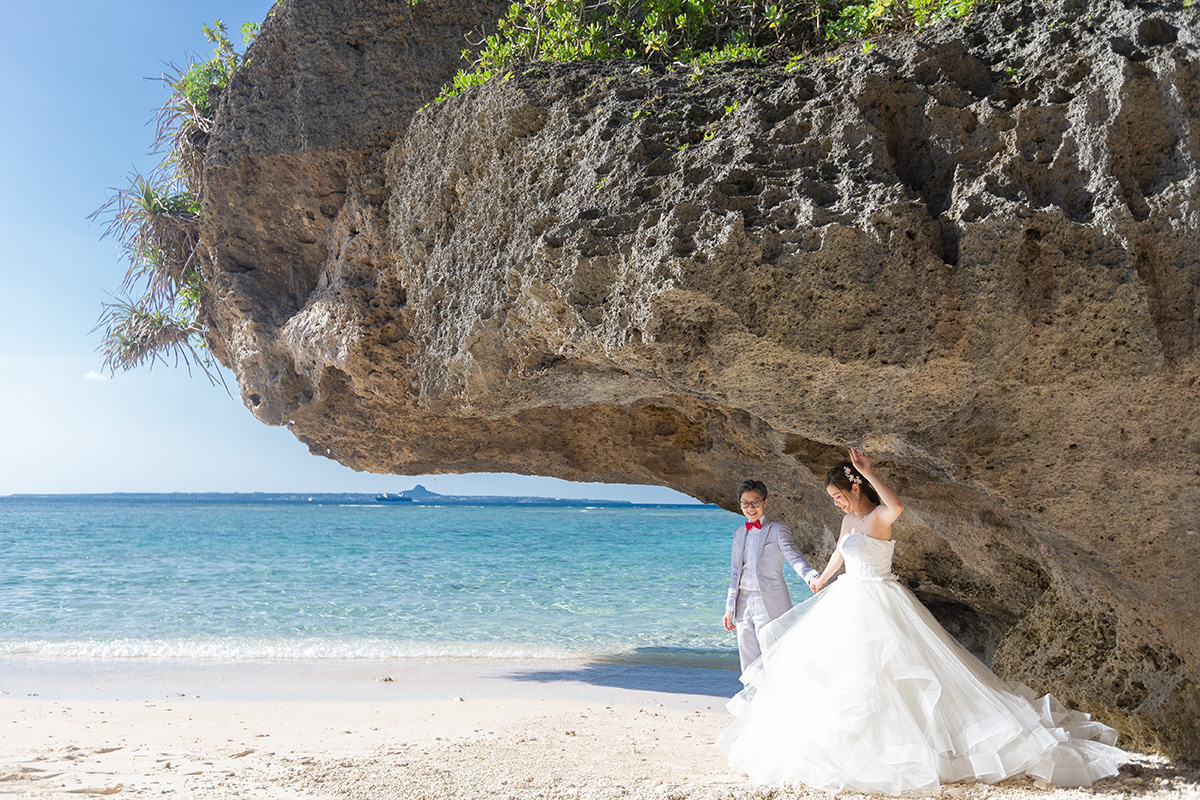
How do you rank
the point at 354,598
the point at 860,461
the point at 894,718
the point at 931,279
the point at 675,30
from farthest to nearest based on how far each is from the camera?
the point at 354,598
the point at 675,30
the point at 860,461
the point at 894,718
the point at 931,279

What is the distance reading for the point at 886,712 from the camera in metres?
3.20

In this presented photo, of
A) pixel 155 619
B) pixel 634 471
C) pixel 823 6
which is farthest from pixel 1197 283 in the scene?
pixel 155 619

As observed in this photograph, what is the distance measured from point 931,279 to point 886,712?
1896 millimetres

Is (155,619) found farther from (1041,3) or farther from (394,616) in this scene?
(1041,3)

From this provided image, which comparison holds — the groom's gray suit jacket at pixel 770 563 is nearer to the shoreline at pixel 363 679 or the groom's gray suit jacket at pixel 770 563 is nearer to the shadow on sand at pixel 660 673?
the shoreline at pixel 363 679

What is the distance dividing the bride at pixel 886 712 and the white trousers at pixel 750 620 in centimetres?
83

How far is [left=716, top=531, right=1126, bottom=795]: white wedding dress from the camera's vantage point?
3.11 metres

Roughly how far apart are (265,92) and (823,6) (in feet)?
14.0

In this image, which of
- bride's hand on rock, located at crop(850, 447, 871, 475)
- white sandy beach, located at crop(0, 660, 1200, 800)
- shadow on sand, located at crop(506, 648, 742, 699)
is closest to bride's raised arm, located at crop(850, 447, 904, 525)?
bride's hand on rock, located at crop(850, 447, 871, 475)

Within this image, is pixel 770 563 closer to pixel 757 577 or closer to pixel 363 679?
pixel 757 577

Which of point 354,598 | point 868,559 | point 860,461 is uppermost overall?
point 860,461

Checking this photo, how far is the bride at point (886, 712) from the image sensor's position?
3113 millimetres

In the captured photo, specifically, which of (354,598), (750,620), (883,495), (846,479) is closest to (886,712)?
(883,495)

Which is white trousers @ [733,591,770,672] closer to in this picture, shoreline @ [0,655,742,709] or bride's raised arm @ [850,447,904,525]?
bride's raised arm @ [850,447,904,525]
